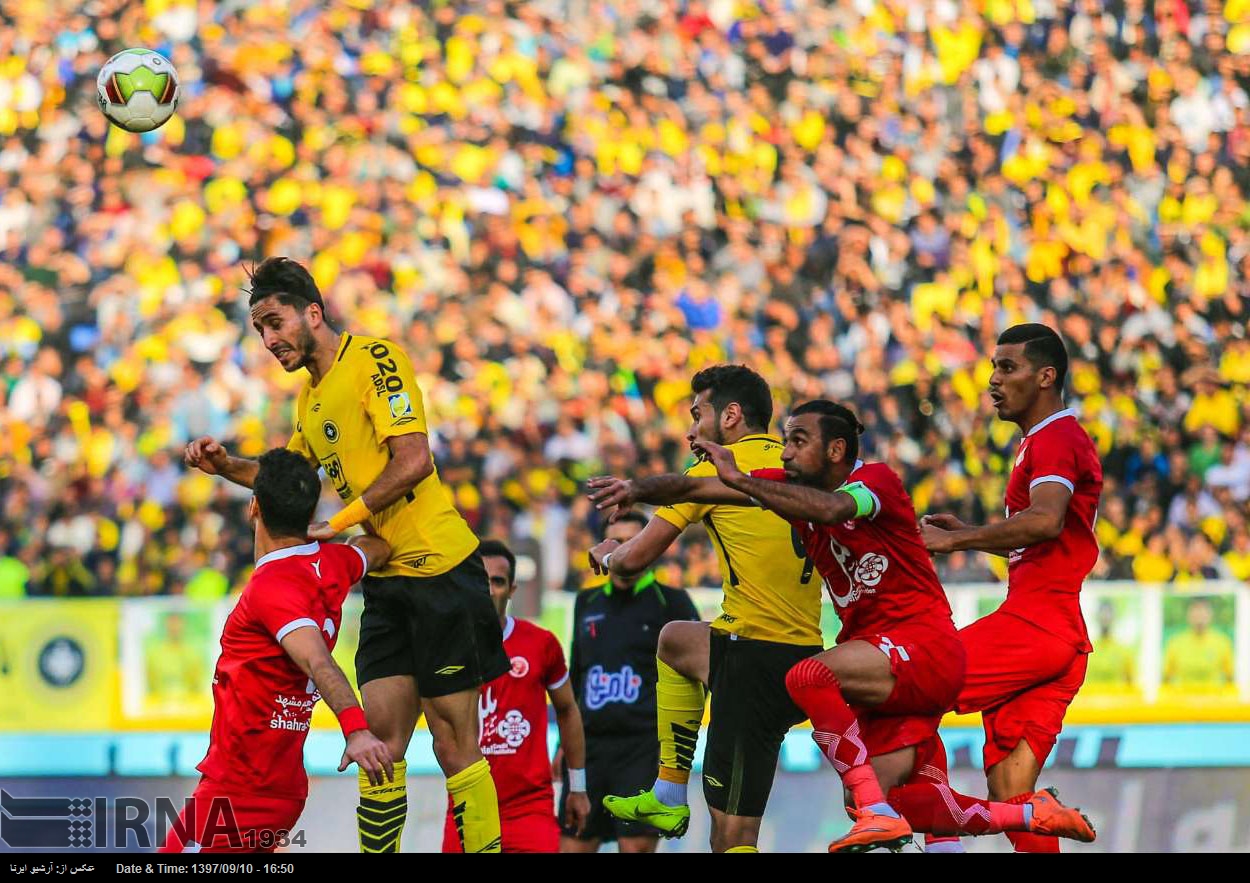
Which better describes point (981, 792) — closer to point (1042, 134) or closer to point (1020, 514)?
point (1020, 514)

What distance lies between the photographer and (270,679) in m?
5.29

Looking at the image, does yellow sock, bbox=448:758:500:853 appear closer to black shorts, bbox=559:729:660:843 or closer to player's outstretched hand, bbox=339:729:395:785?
player's outstretched hand, bbox=339:729:395:785

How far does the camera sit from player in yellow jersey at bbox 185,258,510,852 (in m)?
5.88

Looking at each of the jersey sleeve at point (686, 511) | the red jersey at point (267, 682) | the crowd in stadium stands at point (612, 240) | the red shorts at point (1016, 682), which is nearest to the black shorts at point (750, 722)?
the jersey sleeve at point (686, 511)

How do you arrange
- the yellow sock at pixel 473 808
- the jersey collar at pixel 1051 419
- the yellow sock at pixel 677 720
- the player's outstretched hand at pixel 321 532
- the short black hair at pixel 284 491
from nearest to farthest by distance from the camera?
1. the short black hair at pixel 284 491
2. the player's outstretched hand at pixel 321 532
3. the yellow sock at pixel 473 808
4. the jersey collar at pixel 1051 419
5. the yellow sock at pixel 677 720

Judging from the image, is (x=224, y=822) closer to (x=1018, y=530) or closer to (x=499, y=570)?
(x=499, y=570)

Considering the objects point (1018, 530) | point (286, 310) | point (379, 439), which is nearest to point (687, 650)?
point (1018, 530)

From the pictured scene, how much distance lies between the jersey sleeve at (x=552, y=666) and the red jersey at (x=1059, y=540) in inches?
84.9

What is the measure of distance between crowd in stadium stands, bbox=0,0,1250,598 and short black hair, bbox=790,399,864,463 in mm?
6518

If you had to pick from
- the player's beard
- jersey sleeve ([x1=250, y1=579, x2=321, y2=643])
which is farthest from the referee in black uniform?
jersey sleeve ([x1=250, y1=579, x2=321, y2=643])

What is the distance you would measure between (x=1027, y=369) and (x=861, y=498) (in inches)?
42.1

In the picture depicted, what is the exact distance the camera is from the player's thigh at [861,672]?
5.61 m

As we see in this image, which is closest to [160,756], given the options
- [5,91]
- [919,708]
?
[919,708]

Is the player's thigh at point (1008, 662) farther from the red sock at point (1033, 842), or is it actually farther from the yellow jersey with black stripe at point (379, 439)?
the yellow jersey with black stripe at point (379, 439)
